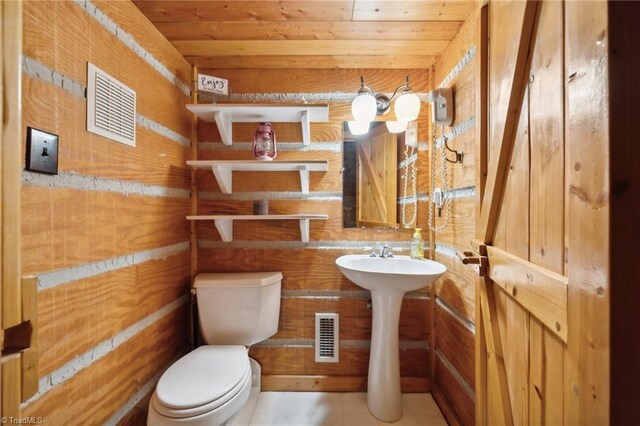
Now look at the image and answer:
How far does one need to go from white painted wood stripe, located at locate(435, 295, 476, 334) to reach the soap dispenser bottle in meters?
0.29

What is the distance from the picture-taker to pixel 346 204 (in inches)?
67.9

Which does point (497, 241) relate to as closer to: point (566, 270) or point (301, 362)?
point (566, 270)

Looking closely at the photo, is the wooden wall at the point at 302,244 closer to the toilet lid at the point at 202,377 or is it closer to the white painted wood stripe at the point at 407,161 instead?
the white painted wood stripe at the point at 407,161

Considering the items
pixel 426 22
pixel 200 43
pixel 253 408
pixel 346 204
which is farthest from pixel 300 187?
pixel 253 408

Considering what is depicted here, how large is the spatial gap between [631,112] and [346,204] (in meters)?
1.35

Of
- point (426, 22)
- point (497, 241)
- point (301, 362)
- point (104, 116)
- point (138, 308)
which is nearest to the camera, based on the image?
point (497, 241)

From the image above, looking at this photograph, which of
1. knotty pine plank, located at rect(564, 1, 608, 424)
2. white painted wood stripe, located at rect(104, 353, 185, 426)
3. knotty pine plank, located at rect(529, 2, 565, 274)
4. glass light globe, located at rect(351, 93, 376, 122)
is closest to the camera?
knotty pine plank, located at rect(564, 1, 608, 424)

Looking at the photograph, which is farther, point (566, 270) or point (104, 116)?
point (104, 116)

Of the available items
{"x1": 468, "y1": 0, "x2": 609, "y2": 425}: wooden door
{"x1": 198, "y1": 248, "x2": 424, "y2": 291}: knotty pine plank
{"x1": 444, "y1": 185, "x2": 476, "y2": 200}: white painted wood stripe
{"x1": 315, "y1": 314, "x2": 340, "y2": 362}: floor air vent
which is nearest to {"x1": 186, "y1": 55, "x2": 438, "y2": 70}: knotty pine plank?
{"x1": 468, "y1": 0, "x2": 609, "y2": 425}: wooden door

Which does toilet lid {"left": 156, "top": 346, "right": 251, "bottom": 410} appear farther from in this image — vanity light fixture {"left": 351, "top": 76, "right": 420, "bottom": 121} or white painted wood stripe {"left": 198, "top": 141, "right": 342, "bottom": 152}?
vanity light fixture {"left": 351, "top": 76, "right": 420, "bottom": 121}

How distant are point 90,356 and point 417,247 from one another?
1622mm

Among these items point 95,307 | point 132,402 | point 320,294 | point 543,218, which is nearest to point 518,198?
point 543,218

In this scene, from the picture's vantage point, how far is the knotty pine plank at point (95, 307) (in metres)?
0.83

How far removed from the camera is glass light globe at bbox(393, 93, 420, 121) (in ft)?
4.92
